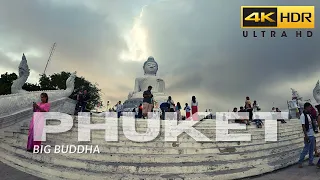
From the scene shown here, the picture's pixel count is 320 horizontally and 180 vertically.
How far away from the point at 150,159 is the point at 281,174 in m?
2.54

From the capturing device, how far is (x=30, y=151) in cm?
633

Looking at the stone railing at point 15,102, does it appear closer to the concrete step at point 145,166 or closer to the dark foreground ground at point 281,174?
the dark foreground ground at point 281,174

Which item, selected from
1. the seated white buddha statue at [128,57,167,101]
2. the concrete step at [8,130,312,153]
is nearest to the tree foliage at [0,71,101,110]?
the seated white buddha statue at [128,57,167,101]

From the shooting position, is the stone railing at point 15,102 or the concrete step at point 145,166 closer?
the concrete step at point 145,166

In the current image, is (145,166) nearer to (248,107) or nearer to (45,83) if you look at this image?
(248,107)

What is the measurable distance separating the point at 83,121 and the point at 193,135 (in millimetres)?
3235

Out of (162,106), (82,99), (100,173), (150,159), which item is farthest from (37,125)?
(162,106)

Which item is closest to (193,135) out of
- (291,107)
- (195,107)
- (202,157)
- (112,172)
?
(202,157)

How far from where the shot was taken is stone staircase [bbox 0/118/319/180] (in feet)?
17.0

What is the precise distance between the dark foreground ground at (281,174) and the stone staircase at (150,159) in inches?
4.8

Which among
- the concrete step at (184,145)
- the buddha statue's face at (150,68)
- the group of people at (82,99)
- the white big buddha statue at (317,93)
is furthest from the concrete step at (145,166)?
the buddha statue's face at (150,68)

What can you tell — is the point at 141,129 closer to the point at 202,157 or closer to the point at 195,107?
the point at 202,157

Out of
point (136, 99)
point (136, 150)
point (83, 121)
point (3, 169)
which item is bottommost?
point (3, 169)

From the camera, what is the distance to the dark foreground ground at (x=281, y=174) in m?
5.51
